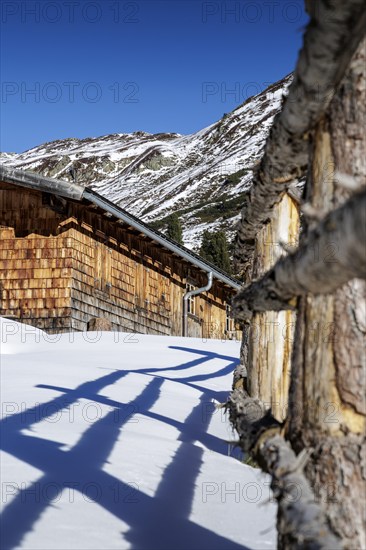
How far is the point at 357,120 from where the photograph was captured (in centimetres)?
188

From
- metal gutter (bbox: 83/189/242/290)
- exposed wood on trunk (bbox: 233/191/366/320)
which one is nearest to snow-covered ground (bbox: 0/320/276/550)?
exposed wood on trunk (bbox: 233/191/366/320)

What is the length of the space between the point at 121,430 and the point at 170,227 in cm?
4903

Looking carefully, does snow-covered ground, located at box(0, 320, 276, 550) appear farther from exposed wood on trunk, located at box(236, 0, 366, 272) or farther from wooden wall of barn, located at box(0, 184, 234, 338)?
wooden wall of barn, located at box(0, 184, 234, 338)

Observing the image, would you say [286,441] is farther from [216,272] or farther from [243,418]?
[216,272]

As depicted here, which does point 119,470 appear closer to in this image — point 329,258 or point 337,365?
point 337,365

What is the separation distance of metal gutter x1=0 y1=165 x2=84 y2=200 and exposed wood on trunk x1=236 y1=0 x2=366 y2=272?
11.3 meters

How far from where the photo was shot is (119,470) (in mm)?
3691

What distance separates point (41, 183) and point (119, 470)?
11.3 m

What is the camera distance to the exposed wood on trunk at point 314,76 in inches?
64.2

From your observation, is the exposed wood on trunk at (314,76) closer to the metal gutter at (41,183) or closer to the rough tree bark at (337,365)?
the rough tree bark at (337,365)

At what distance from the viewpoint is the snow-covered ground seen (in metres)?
2.82

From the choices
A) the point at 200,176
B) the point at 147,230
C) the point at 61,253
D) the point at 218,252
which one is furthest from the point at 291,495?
the point at 200,176

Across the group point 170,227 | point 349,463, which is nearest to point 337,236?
point 349,463

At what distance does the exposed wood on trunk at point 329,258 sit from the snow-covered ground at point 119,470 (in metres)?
0.67
